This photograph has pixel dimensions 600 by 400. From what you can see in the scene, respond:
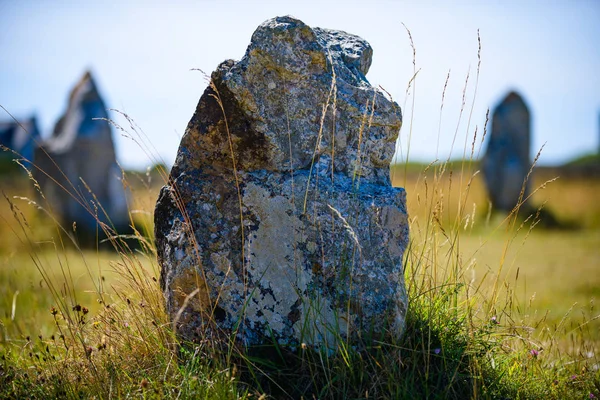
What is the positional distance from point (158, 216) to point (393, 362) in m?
1.46

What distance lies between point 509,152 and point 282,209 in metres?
13.0

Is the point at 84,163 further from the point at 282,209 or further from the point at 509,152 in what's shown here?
the point at 509,152

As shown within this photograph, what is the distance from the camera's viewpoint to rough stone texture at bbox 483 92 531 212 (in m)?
14.4

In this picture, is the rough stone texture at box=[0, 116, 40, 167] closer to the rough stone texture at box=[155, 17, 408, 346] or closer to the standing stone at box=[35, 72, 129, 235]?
the standing stone at box=[35, 72, 129, 235]

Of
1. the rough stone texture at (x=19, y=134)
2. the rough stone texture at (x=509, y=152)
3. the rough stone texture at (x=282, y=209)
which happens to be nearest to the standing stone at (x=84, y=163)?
the rough stone texture at (x=282, y=209)

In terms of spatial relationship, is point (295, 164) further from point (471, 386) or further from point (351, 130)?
point (471, 386)

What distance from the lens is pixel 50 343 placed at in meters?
3.40

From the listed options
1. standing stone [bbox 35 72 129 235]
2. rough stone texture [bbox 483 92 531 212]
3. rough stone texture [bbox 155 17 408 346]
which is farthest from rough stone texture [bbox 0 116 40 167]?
rough stone texture [bbox 155 17 408 346]

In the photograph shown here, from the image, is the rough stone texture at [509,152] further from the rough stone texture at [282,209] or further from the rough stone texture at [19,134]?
the rough stone texture at [19,134]

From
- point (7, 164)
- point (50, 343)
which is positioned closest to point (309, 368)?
point (50, 343)


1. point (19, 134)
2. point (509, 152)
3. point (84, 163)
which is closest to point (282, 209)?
point (84, 163)

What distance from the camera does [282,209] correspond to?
288 cm

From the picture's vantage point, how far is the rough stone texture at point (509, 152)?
1441cm

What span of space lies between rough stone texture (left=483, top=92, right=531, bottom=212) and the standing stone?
9295 mm
